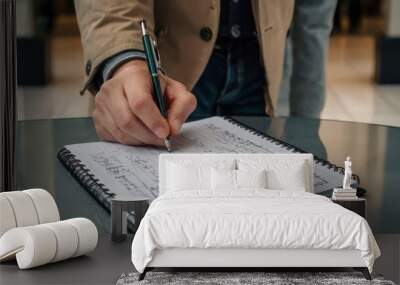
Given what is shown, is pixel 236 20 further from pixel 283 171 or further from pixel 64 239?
pixel 64 239

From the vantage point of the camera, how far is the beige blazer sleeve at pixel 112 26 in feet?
11.4

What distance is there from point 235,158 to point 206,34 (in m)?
0.50

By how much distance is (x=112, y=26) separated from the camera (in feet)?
11.4

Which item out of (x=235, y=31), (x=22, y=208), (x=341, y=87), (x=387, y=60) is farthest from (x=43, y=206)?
(x=387, y=60)

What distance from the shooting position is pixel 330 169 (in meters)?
3.59

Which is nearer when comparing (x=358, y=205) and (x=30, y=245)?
(x=30, y=245)

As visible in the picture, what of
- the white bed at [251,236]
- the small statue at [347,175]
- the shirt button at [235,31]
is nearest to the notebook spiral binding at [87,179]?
the white bed at [251,236]

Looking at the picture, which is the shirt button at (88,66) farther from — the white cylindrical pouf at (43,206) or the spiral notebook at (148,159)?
the white cylindrical pouf at (43,206)

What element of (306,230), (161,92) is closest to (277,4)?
(161,92)

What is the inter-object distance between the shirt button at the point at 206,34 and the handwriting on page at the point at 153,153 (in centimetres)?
31

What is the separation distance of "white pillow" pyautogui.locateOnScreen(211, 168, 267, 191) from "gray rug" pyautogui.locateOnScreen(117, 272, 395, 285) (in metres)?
0.39

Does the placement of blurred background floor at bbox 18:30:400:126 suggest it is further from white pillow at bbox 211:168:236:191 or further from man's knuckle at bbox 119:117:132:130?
white pillow at bbox 211:168:236:191

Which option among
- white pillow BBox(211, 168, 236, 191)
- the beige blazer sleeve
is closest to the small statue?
white pillow BBox(211, 168, 236, 191)

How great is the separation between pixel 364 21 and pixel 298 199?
2.69 feet
